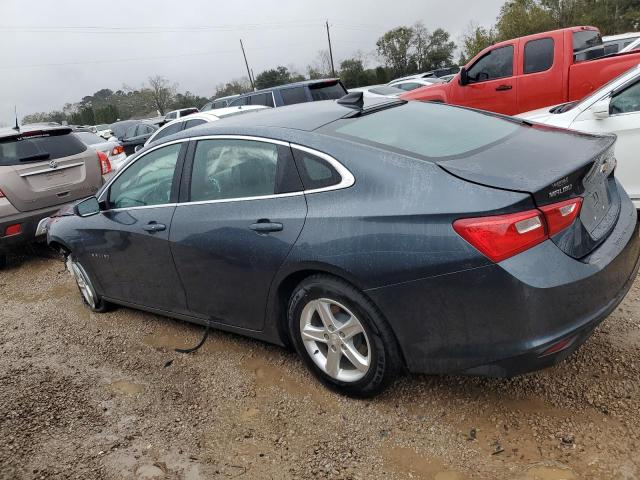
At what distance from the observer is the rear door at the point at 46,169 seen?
6035 mm

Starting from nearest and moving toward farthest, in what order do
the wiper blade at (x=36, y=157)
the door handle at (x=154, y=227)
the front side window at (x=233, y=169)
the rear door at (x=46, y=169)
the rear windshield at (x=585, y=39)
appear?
the front side window at (x=233, y=169)
the door handle at (x=154, y=227)
the rear door at (x=46, y=169)
the wiper blade at (x=36, y=157)
the rear windshield at (x=585, y=39)

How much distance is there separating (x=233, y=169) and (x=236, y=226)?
0.40 meters

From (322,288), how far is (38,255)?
5886 mm

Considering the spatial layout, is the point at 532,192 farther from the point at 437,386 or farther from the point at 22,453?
the point at 22,453

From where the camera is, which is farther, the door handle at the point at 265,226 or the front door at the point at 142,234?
the front door at the point at 142,234

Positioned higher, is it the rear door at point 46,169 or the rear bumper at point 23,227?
the rear door at point 46,169

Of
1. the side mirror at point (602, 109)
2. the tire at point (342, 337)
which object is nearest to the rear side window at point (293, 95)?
the side mirror at point (602, 109)

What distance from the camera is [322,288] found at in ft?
8.67

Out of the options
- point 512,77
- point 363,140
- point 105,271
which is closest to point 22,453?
point 105,271

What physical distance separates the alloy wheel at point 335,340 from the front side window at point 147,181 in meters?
1.39

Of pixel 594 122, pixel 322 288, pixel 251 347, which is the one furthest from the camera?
pixel 594 122

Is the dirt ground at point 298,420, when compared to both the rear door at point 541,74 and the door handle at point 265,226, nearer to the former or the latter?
the door handle at point 265,226

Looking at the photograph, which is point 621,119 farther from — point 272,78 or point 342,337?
point 272,78

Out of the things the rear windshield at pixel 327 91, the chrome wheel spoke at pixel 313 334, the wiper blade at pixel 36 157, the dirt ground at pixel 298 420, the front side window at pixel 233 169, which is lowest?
the dirt ground at pixel 298 420
